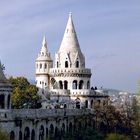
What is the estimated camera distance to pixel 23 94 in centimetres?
6675

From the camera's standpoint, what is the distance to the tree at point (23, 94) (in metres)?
65.2

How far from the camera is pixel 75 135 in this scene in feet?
212

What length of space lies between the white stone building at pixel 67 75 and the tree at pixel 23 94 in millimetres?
10936

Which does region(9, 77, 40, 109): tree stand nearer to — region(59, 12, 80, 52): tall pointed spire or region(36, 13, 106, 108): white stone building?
region(36, 13, 106, 108): white stone building

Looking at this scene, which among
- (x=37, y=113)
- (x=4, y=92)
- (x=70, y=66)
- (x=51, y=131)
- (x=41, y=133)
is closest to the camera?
(x=4, y=92)

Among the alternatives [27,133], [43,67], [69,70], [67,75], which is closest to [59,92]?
[67,75]

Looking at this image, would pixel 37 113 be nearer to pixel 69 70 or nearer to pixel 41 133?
pixel 41 133

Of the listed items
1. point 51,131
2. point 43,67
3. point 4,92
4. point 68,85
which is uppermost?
point 43,67

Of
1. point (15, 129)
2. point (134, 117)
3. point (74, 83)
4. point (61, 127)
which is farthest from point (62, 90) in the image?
point (15, 129)

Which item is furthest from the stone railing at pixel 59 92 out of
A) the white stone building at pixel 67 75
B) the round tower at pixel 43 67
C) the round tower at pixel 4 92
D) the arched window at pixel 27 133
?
the round tower at pixel 4 92

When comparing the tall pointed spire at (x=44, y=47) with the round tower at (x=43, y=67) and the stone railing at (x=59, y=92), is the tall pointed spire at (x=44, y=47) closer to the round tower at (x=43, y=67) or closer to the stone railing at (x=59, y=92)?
the round tower at (x=43, y=67)

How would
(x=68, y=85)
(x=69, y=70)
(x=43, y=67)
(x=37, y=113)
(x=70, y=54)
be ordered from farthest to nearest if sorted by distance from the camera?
(x=43, y=67)
(x=70, y=54)
(x=68, y=85)
(x=69, y=70)
(x=37, y=113)

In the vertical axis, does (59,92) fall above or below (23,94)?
above

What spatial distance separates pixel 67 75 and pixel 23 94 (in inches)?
657
